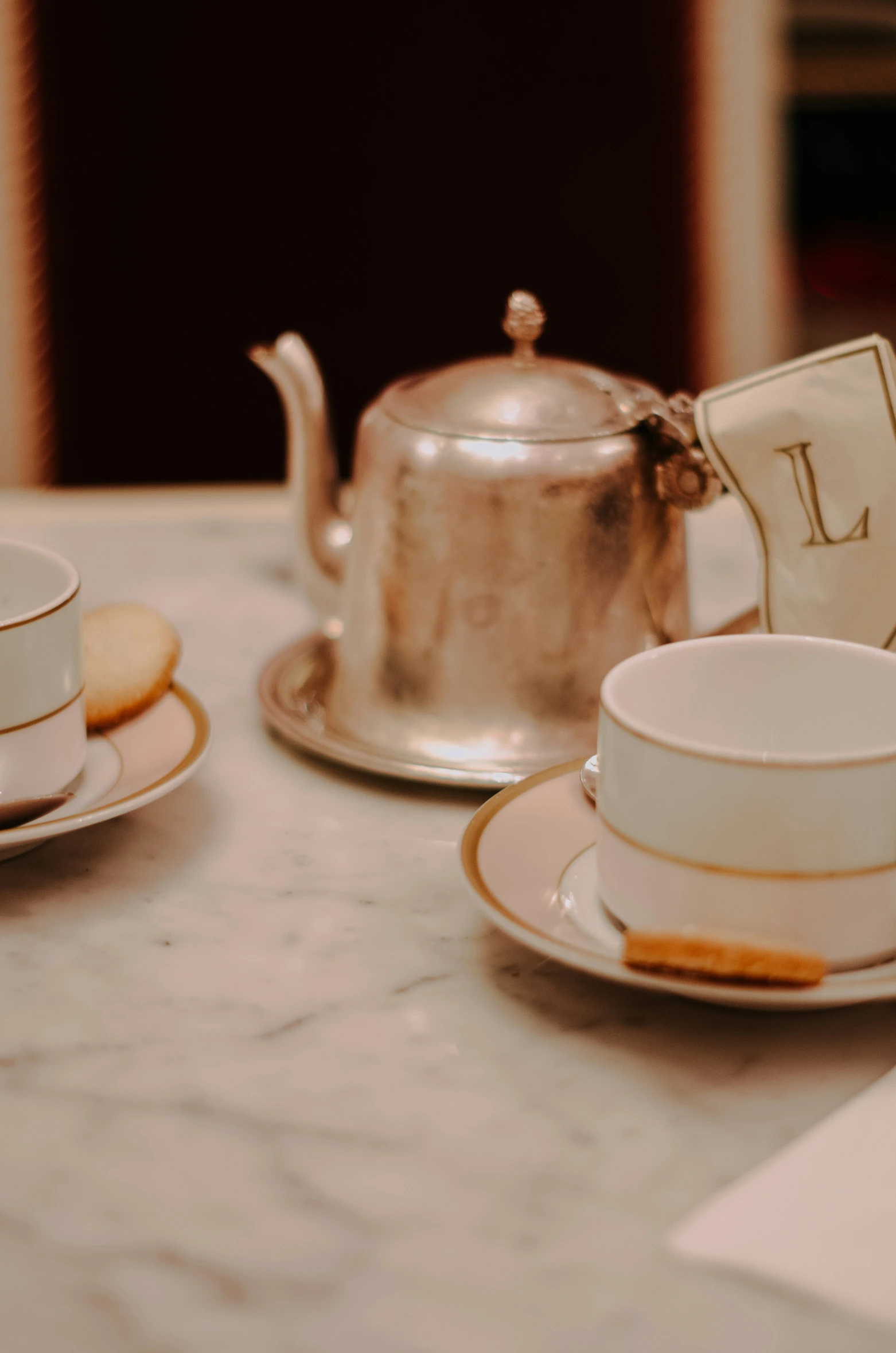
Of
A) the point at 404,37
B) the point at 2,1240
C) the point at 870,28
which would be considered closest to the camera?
the point at 2,1240

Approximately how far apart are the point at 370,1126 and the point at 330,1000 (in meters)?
0.05

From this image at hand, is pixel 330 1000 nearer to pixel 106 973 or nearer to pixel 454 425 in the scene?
pixel 106 973

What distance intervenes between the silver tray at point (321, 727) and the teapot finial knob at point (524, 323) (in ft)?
0.51

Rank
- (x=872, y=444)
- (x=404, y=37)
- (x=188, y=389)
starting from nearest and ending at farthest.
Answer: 1. (x=872, y=444)
2. (x=404, y=37)
3. (x=188, y=389)

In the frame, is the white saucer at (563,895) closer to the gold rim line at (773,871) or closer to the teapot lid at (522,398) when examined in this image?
the gold rim line at (773,871)

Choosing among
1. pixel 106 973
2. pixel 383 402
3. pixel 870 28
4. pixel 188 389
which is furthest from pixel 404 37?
pixel 870 28

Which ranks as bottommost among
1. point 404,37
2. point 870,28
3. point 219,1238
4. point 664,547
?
point 219,1238

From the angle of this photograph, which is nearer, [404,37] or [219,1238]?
[219,1238]

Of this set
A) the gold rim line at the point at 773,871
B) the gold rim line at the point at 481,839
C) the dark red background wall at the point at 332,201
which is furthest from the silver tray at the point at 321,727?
the dark red background wall at the point at 332,201

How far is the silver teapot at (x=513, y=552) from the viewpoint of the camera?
486mm

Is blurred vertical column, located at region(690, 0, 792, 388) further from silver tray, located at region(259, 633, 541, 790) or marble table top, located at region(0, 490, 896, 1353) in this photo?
marble table top, located at region(0, 490, 896, 1353)

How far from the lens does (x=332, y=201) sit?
3.18ft

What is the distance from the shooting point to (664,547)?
52 centimetres

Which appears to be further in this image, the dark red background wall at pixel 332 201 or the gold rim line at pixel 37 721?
the dark red background wall at pixel 332 201
